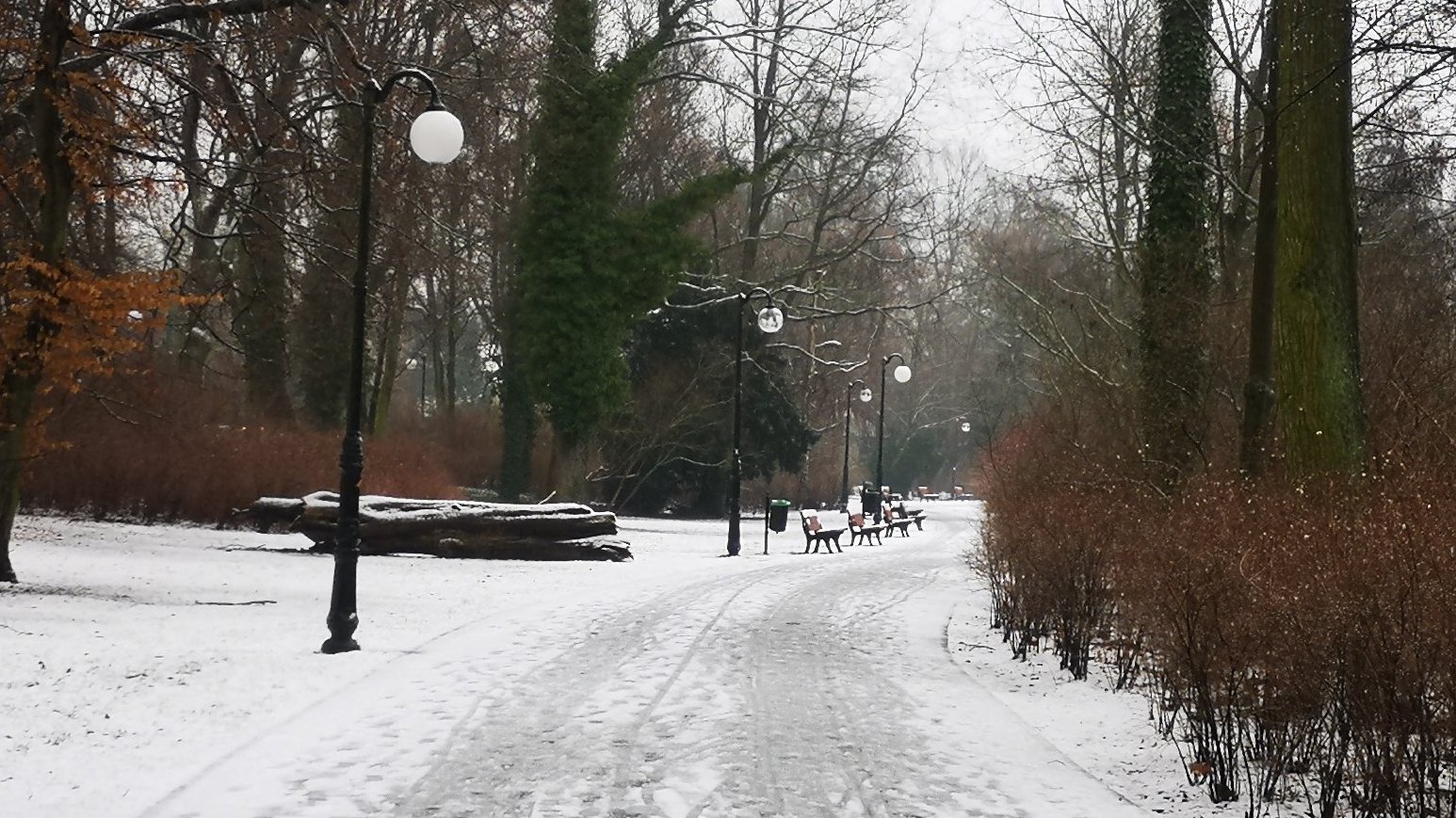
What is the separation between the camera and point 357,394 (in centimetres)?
1139

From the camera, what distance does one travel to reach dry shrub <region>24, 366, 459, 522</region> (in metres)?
22.2

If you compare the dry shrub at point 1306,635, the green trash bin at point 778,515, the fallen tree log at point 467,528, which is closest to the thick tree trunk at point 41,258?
the fallen tree log at point 467,528

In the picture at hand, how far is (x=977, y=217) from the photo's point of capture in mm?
41531

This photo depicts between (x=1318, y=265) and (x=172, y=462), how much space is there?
19669 mm

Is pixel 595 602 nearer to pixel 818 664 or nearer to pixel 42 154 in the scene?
pixel 818 664

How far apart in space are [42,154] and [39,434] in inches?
116

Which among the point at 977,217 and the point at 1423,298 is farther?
the point at 977,217

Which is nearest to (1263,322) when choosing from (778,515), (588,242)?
(588,242)

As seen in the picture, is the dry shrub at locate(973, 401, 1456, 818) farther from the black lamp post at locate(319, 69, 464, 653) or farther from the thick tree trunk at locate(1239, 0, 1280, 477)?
the black lamp post at locate(319, 69, 464, 653)

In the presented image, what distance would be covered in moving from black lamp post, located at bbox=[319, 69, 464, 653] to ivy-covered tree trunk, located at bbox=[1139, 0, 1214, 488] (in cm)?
946

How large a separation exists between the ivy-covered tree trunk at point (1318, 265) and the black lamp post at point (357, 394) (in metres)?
7.38

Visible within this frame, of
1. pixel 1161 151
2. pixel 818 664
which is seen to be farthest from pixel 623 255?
pixel 818 664

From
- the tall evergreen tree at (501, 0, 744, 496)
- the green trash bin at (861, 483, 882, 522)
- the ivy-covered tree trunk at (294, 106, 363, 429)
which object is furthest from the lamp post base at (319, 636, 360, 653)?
the green trash bin at (861, 483, 882, 522)

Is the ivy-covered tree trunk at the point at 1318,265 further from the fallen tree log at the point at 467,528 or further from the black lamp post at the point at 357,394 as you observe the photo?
the fallen tree log at the point at 467,528
